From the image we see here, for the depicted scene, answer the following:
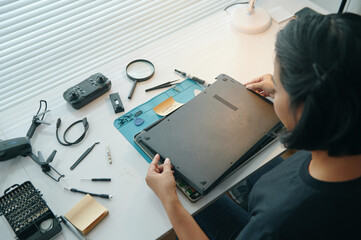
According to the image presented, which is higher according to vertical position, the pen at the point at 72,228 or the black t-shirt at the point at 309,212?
the black t-shirt at the point at 309,212

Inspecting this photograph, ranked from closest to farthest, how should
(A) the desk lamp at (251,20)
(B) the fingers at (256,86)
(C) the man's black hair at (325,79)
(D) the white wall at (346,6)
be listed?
(C) the man's black hair at (325,79) → (B) the fingers at (256,86) → (A) the desk lamp at (251,20) → (D) the white wall at (346,6)

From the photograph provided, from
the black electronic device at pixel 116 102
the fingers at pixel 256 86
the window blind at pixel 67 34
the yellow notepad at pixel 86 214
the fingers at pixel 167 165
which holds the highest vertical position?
the window blind at pixel 67 34

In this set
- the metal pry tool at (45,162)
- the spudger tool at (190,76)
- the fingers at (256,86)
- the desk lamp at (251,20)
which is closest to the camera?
the metal pry tool at (45,162)

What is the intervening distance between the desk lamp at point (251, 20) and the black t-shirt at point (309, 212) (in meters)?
0.84

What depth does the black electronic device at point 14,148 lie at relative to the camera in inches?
39.3

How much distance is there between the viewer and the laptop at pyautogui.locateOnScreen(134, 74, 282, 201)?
93cm

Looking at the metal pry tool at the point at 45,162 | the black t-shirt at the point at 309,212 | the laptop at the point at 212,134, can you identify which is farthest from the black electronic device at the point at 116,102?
the black t-shirt at the point at 309,212

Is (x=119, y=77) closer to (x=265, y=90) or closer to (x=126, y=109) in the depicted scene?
(x=126, y=109)

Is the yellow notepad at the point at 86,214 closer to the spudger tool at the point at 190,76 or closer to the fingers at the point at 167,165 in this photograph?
the fingers at the point at 167,165

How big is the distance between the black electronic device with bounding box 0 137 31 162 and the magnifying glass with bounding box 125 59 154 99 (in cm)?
43

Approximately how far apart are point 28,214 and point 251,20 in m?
1.19

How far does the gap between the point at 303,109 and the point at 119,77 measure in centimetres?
86

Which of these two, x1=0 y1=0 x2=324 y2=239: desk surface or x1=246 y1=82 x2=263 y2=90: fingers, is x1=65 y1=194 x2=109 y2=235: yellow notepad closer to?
x1=0 y1=0 x2=324 y2=239: desk surface

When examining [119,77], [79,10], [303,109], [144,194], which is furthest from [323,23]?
[79,10]
